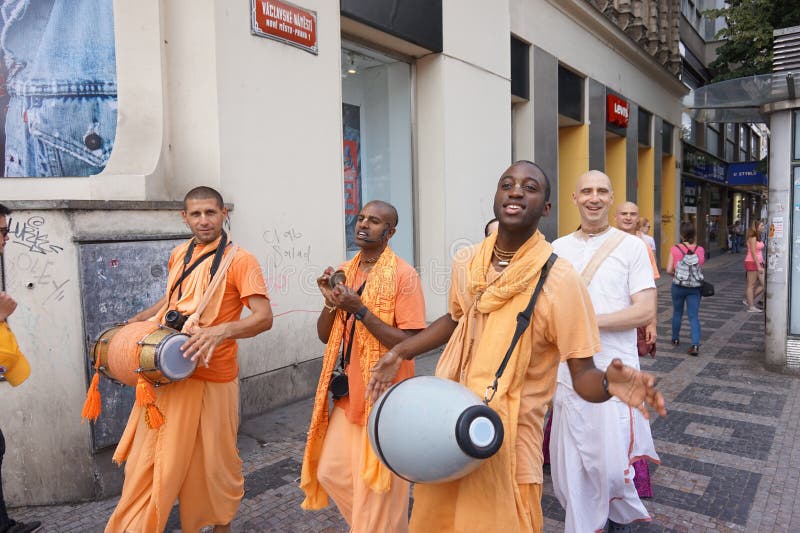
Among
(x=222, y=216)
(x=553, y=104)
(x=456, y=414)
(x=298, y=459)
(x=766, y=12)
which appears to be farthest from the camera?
(x=766, y=12)

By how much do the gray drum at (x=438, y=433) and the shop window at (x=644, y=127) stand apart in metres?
17.5

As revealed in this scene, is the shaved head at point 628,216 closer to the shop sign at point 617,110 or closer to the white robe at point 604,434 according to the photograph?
the white robe at point 604,434

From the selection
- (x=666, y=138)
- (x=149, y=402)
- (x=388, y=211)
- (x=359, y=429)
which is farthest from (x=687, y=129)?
(x=149, y=402)

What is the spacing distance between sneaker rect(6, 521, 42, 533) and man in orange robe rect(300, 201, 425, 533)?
6.10ft

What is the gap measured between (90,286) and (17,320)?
0.50m

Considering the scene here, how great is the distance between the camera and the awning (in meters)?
6.76

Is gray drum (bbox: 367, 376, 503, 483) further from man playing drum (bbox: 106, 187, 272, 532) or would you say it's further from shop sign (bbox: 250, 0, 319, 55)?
shop sign (bbox: 250, 0, 319, 55)

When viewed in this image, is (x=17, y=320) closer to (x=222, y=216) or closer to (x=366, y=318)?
(x=222, y=216)

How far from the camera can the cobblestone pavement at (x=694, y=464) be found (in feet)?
12.2

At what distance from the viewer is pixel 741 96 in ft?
24.5

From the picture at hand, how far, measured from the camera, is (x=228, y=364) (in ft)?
10.6

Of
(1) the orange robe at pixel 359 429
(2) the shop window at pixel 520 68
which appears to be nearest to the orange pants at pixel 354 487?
(1) the orange robe at pixel 359 429

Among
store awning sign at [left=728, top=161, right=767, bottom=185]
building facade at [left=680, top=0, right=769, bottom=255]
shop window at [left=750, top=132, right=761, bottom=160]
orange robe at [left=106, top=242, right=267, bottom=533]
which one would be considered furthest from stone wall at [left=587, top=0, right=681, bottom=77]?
shop window at [left=750, top=132, right=761, bottom=160]

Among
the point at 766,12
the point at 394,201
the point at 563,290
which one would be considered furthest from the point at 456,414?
the point at 766,12
